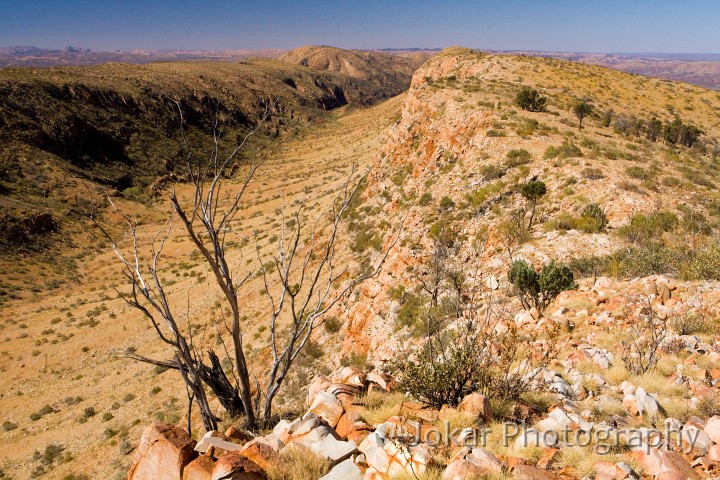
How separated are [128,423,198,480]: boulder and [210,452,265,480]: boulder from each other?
0.53 meters

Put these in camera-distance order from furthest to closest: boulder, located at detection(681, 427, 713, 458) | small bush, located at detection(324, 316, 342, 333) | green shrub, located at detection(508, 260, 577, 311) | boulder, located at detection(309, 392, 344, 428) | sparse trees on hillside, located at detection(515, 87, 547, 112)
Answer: sparse trees on hillside, located at detection(515, 87, 547, 112) < small bush, located at detection(324, 316, 342, 333) < green shrub, located at detection(508, 260, 577, 311) < boulder, located at detection(309, 392, 344, 428) < boulder, located at detection(681, 427, 713, 458)

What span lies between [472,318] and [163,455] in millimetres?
4281

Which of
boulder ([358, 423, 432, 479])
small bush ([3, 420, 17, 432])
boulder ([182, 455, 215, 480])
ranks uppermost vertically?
boulder ([358, 423, 432, 479])

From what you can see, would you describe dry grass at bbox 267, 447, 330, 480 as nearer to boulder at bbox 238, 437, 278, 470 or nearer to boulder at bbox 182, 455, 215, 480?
boulder at bbox 238, 437, 278, 470

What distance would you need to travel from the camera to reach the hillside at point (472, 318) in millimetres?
4491

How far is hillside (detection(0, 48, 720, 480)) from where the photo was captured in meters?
4.49

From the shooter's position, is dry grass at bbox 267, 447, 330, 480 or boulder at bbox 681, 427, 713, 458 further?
dry grass at bbox 267, 447, 330, 480

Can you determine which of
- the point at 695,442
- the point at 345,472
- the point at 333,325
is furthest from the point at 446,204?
the point at 345,472

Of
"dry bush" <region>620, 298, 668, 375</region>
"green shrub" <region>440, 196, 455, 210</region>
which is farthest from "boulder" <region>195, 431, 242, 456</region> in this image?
"green shrub" <region>440, 196, 455, 210</region>

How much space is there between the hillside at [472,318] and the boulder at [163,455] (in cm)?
4

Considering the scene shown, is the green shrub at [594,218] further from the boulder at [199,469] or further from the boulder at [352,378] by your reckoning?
the boulder at [199,469]

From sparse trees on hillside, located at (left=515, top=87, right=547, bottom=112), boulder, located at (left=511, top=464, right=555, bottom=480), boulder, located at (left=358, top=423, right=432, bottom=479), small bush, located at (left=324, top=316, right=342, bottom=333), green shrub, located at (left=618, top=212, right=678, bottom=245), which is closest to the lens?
boulder, located at (left=511, top=464, right=555, bottom=480)

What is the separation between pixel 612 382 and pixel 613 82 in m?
44.7

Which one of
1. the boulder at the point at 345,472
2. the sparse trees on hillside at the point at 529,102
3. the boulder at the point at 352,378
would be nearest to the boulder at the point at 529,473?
the boulder at the point at 345,472
